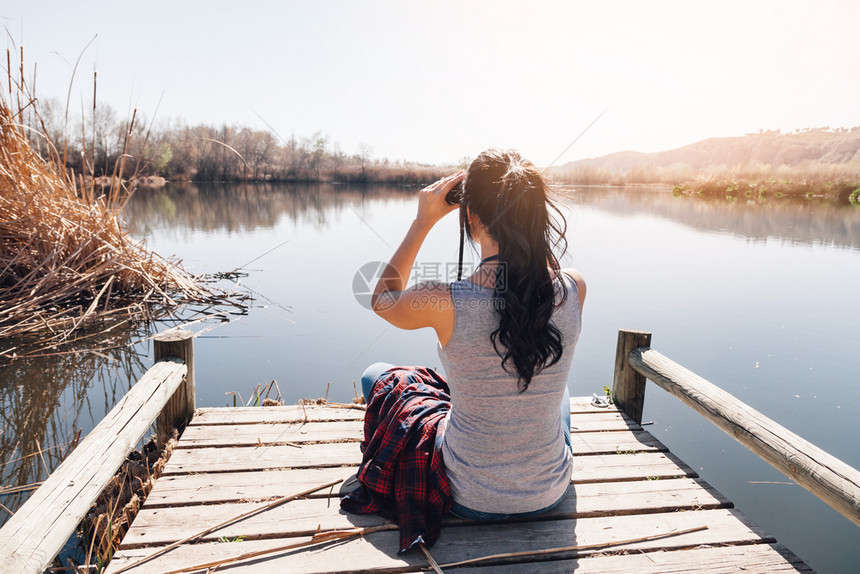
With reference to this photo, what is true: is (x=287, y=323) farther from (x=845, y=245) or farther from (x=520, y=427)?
(x=845, y=245)

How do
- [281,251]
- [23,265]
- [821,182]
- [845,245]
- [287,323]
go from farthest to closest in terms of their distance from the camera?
[821,182], [845,245], [281,251], [287,323], [23,265]

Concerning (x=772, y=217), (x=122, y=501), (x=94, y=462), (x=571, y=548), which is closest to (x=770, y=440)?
(x=571, y=548)

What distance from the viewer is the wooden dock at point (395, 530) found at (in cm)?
166

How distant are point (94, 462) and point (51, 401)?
9.64 feet

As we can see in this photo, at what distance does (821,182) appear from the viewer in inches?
941

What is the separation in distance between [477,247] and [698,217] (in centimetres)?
1910

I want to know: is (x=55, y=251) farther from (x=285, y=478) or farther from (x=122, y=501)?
(x=285, y=478)

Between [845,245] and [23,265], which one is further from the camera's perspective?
[845,245]

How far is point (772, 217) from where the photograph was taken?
1725cm

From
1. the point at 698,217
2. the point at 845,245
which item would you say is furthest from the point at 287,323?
the point at 698,217

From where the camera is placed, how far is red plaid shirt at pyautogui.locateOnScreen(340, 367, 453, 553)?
67.8 inches

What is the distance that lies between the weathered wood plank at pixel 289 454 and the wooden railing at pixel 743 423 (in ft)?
1.17

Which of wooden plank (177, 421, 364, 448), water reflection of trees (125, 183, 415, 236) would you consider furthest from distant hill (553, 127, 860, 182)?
wooden plank (177, 421, 364, 448)

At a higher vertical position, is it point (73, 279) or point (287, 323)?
point (73, 279)
